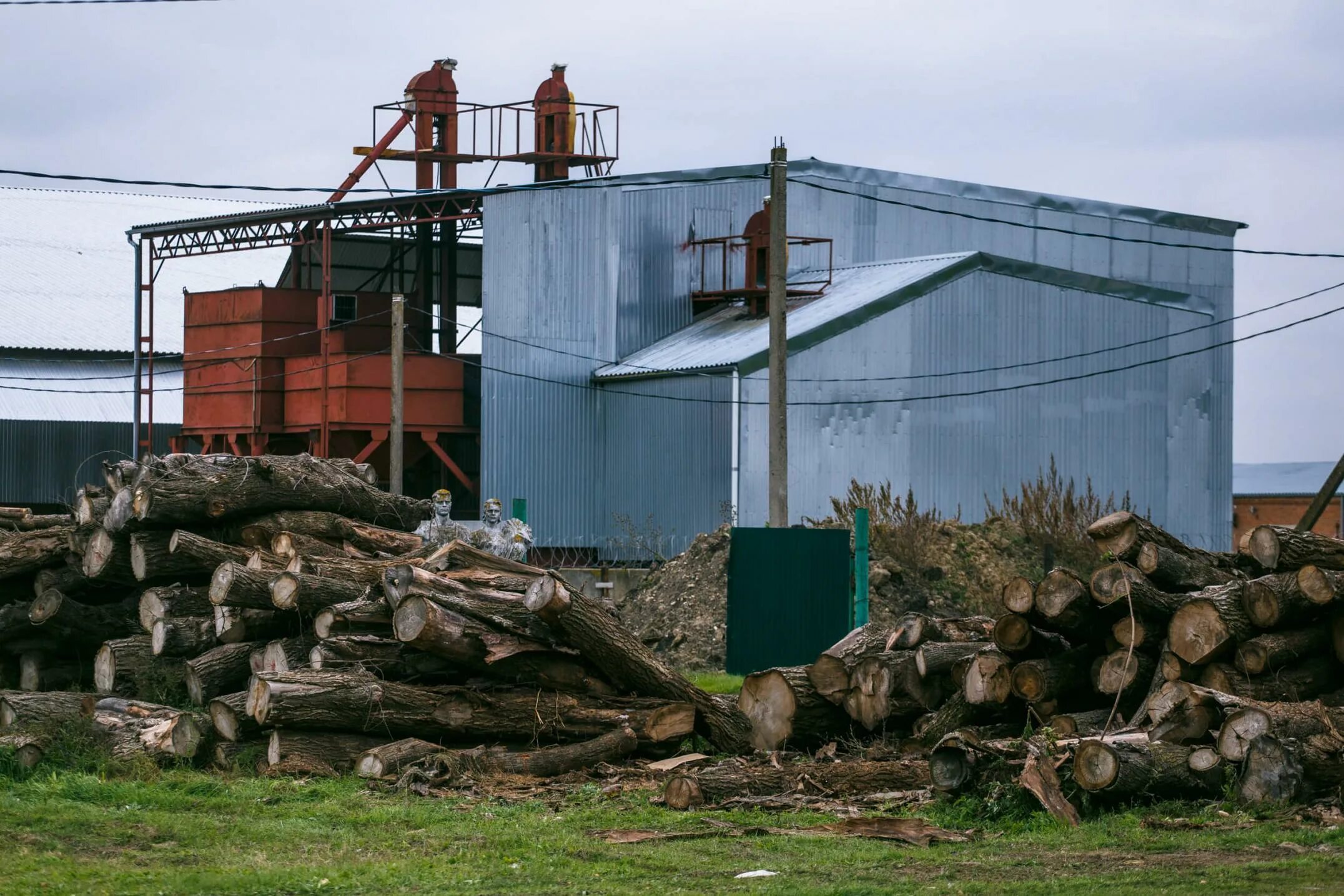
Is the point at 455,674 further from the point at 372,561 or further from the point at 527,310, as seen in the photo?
the point at 527,310

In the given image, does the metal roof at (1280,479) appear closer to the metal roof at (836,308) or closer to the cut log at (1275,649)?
the metal roof at (836,308)

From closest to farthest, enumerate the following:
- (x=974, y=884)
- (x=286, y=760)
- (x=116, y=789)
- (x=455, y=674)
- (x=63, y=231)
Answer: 1. (x=974, y=884)
2. (x=116, y=789)
3. (x=286, y=760)
4. (x=455, y=674)
5. (x=63, y=231)

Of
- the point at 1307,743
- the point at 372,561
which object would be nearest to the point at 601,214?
the point at 372,561

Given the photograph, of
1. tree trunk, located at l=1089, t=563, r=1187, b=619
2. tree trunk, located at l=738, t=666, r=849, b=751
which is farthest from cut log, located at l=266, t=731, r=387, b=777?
tree trunk, located at l=1089, t=563, r=1187, b=619

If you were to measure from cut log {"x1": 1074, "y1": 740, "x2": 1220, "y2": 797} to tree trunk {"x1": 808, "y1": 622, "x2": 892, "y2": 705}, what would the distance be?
10.3 ft

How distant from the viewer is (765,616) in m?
20.5

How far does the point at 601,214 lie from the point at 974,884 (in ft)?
91.5

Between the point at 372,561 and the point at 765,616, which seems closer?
the point at 372,561

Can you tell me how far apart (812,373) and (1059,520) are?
569 centimetres

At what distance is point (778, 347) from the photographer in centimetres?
2030

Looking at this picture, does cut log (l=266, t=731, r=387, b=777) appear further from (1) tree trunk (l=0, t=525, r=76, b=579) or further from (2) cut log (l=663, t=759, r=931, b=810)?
(1) tree trunk (l=0, t=525, r=76, b=579)

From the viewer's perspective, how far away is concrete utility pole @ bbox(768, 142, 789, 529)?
65.9 ft

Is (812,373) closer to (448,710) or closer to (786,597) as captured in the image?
(786,597)

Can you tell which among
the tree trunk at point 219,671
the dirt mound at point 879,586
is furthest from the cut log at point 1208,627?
the dirt mound at point 879,586
